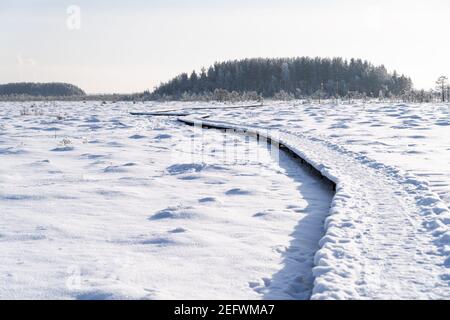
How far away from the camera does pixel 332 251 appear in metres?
4.75

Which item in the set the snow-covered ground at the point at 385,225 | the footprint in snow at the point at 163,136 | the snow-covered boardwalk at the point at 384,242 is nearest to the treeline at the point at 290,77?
the footprint in snow at the point at 163,136

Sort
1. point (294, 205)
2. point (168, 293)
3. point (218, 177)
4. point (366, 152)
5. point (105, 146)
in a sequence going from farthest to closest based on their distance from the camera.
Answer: point (105, 146)
point (366, 152)
point (218, 177)
point (294, 205)
point (168, 293)

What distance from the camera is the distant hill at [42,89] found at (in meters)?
150

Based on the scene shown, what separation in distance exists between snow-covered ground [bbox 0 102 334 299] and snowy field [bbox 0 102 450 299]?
0.02m

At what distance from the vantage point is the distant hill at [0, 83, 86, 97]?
150 metres

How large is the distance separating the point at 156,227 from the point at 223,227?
2.68 feet

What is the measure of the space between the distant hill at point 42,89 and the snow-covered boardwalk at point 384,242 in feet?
498

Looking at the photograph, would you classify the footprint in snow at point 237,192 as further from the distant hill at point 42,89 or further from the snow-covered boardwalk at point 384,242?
the distant hill at point 42,89

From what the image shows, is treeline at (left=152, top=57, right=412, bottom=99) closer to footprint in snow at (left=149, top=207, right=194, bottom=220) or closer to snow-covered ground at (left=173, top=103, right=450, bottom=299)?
snow-covered ground at (left=173, top=103, right=450, bottom=299)

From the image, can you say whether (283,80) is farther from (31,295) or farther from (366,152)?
(31,295)

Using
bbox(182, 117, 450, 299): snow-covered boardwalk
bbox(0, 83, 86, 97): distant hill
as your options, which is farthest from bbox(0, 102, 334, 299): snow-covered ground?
bbox(0, 83, 86, 97): distant hill

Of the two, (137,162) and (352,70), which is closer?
(137,162)

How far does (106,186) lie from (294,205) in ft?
10.2
